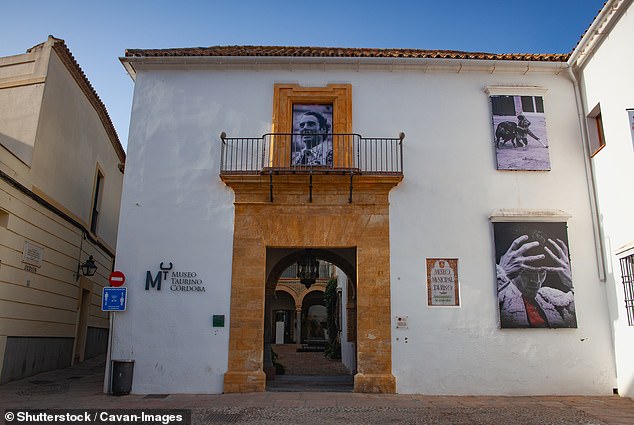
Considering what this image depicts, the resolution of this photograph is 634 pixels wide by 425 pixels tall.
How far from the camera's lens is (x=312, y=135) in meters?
10.3

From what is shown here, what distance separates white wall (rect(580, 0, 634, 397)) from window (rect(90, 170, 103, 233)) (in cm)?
1246

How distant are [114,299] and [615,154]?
29.1ft

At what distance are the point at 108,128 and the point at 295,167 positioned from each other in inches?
348

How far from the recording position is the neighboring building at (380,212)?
941 centimetres

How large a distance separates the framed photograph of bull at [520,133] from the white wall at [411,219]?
142 millimetres

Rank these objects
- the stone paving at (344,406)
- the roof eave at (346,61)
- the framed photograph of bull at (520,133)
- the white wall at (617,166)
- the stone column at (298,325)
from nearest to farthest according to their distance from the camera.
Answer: the stone paving at (344,406)
the white wall at (617,166)
the framed photograph of bull at (520,133)
the roof eave at (346,61)
the stone column at (298,325)

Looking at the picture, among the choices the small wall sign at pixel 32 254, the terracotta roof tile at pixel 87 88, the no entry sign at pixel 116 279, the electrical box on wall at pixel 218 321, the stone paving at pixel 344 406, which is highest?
the terracotta roof tile at pixel 87 88

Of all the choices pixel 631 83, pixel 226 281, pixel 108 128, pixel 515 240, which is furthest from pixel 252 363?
pixel 108 128

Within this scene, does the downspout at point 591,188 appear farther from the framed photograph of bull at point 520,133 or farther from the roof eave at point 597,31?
the framed photograph of bull at point 520,133

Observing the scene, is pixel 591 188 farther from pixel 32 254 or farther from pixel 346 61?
pixel 32 254

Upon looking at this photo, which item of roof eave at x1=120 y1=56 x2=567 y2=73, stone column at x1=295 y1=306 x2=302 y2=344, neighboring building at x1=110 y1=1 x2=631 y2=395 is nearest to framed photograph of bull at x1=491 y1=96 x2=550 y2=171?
neighboring building at x1=110 y1=1 x2=631 y2=395

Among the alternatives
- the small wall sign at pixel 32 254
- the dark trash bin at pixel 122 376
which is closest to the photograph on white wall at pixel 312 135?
the dark trash bin at pixel 122 376

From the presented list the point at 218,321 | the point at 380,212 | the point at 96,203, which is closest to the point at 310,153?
the point at 380,212

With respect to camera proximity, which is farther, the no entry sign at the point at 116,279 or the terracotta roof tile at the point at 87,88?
the terracotta roof tile at the point at 87,88
